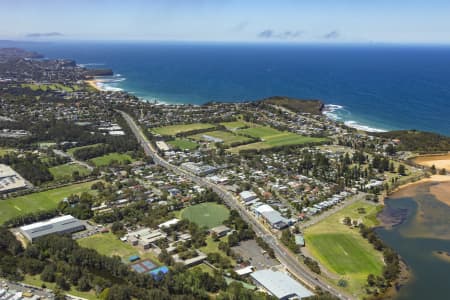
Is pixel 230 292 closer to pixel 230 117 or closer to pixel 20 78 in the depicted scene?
pixel 230 117

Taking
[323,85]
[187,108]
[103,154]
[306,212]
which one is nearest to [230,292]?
[306,212]

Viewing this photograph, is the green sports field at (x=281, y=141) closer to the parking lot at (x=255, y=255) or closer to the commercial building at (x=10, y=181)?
the parking lot at (x=255, y=255)

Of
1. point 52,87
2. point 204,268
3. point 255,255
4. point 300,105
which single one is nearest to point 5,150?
point 204,268

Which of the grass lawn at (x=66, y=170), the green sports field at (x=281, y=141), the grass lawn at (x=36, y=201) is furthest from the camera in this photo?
the green sports field at (x=281, y=141)

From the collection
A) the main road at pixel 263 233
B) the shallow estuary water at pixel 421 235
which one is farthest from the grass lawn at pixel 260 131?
the shallow estuary water at pixel 421 235

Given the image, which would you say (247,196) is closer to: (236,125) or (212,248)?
(212,248)

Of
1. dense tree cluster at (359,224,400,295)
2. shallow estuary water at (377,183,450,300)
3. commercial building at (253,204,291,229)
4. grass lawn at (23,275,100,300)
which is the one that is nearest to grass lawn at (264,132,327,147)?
shallow estuary water at (377,183,450,300)
